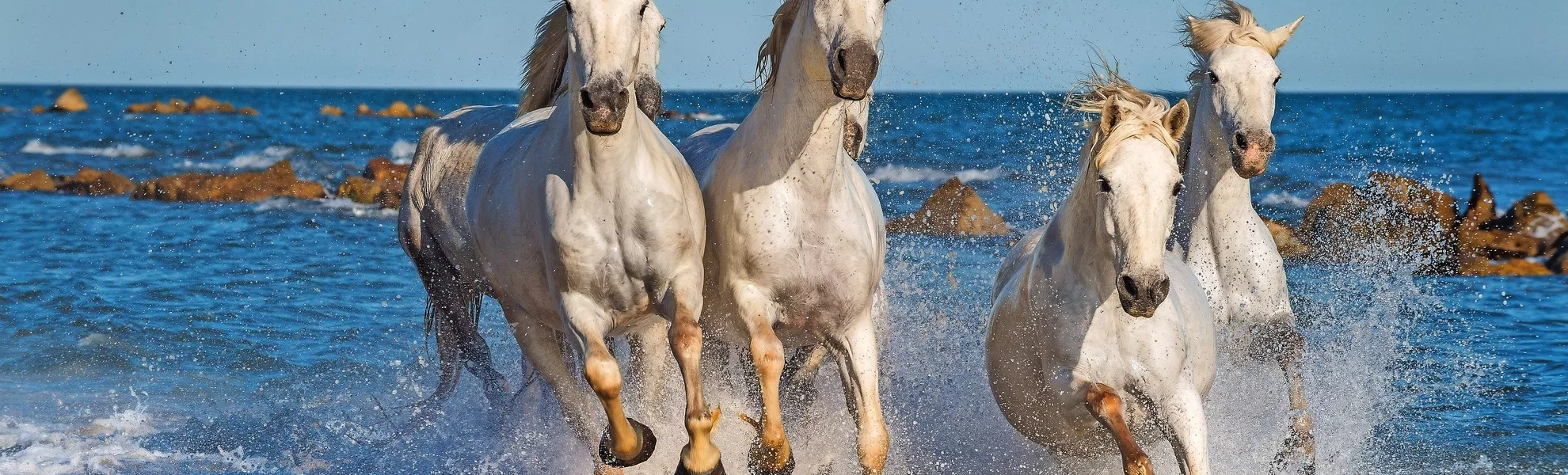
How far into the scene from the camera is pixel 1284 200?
19828 millimetres

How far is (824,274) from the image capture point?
4535 millimetres

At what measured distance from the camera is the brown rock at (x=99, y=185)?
62.0 ft

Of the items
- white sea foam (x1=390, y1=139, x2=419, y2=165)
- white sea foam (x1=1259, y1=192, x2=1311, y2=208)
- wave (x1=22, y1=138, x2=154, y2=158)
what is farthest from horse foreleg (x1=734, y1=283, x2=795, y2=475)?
wave (x1=22, y1=138, x2=154, y2=158)

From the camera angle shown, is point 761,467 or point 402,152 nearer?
point 761,467

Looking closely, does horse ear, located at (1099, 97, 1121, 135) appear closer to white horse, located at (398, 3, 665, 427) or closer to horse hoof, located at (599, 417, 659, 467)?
horse hoof, located at (599, 417, 659, 467)

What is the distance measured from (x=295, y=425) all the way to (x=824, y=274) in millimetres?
3515

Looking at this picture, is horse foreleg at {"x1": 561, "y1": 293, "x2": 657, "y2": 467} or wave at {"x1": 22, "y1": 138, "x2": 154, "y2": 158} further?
wave at {"x1": 22, "y1": 138, "x2": 154, "y2": 158}

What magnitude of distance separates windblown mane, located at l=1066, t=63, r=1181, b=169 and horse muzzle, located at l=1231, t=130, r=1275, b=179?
0.55 metres

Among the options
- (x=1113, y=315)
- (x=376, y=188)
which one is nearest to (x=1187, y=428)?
(x=1113, y=315)

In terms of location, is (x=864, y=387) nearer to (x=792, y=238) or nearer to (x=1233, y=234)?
(x=792, y=238)

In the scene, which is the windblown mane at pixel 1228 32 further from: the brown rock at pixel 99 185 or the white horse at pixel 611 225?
the brown rock at pixel 99 185

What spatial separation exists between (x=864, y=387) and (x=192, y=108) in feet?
168

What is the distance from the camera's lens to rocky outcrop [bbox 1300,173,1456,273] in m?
11.8

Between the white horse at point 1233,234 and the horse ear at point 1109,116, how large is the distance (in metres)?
1.27
